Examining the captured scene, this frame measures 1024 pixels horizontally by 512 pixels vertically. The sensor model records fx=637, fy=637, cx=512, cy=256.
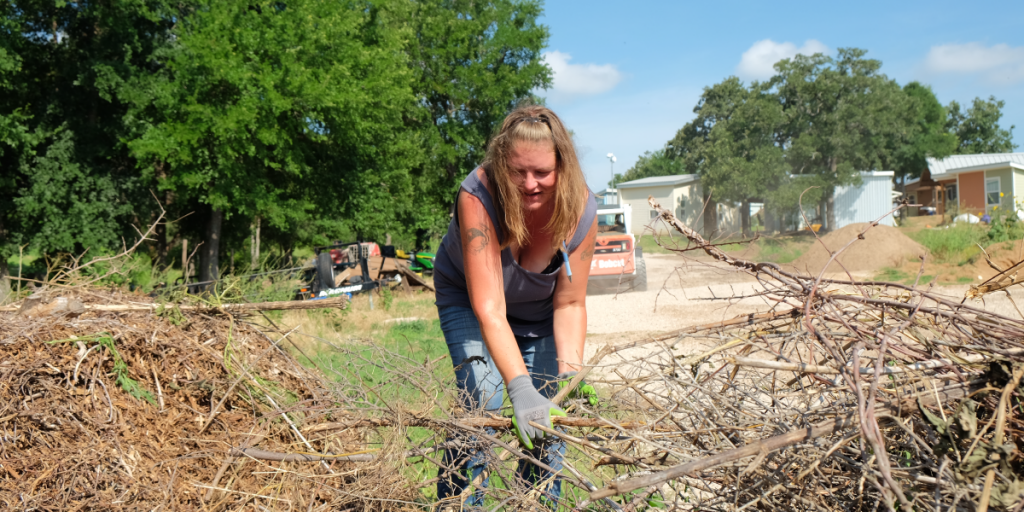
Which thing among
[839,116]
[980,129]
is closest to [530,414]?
[839,116]

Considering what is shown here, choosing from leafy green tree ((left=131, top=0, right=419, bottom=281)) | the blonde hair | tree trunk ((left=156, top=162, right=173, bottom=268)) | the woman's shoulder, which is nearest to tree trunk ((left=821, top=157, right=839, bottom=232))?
leafy green tree ((left=131, top=0, right=419, bottom=281))

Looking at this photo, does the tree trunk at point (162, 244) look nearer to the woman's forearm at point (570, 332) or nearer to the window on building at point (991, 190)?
the woman's forearm at point (570, 332)

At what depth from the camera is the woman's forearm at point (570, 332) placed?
8.16 ft

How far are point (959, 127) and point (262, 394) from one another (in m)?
63.7

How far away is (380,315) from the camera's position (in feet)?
34.2

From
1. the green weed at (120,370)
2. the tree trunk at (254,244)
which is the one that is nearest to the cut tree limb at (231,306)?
the green weed at (120,370)

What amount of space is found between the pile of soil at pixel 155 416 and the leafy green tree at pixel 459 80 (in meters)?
20.0

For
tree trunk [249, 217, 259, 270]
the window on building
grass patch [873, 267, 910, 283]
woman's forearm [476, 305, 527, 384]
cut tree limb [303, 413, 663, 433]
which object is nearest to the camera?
cut tree limb [303, 413, 663, 433]

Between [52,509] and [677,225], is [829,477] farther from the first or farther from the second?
[52,509]

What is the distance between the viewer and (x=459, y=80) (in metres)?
25.4

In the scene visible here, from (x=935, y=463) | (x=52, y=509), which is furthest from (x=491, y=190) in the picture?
(x=52, y=509)

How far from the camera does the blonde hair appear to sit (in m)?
2.22

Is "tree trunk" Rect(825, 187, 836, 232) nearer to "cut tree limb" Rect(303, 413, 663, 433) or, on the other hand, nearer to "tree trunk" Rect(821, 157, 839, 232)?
"tree trunk" Rect(821, 157, 839, 232)

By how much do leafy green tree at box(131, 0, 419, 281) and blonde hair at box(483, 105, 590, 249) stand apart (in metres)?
11.0
